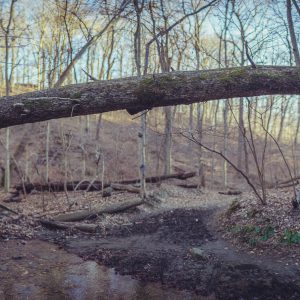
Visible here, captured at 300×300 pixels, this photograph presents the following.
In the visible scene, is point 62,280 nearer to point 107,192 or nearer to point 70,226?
point 70,226

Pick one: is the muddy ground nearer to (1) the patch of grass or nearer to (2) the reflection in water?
(2) the reflection in water

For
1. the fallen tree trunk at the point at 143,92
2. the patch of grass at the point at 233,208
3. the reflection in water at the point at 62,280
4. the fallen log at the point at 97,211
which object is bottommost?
the reflection in water at the point at 62,280

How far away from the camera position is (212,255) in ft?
28.2

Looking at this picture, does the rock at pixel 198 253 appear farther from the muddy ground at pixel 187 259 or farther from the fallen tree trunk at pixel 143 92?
the fallen tree trunk at pixel 143 92

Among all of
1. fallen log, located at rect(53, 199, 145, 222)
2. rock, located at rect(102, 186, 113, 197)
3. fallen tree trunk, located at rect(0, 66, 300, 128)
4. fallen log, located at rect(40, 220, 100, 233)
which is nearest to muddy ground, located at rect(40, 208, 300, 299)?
fallen log, located at rect(40, 220, 100, 233)

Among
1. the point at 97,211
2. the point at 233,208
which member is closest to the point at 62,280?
the point at 97,211

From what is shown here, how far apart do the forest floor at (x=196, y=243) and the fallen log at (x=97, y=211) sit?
7.9 inches

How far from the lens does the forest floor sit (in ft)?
23.3

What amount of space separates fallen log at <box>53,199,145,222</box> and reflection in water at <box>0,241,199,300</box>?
2.81 meters

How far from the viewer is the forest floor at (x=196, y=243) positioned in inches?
280

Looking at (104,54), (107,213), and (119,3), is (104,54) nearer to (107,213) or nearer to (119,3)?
(119,3)

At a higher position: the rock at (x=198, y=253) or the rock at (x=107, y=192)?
the rock at (x=107, y=192)

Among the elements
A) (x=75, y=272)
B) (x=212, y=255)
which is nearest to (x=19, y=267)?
(x=75, y=272)

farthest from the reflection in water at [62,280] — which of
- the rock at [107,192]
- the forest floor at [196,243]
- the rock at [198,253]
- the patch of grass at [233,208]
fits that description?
the rock at [107,192]
